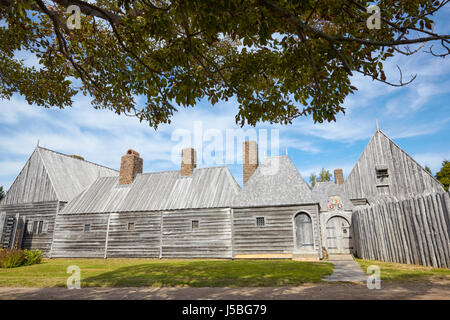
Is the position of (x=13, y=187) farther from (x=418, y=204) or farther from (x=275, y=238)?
(x=418, y=204)

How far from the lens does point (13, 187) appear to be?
23.4 metres

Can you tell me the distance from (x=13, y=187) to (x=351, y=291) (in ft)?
89.4

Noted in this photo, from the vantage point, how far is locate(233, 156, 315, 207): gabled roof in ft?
54.4

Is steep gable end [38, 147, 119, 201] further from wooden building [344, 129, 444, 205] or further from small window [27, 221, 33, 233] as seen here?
wooden building [344, 129, 444, 205]

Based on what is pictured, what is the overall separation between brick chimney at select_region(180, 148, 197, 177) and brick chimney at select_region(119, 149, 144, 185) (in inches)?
170

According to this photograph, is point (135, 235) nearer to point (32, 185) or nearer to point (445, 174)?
point (32, 185)

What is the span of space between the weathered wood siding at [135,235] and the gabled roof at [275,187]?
6050 mm

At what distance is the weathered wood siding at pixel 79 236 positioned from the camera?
1977cm

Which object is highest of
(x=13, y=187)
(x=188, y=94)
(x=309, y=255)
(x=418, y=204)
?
(x=13, y=187)

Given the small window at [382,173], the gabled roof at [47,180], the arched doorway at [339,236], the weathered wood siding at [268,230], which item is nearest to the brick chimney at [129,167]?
the gabled roof at [47,180]

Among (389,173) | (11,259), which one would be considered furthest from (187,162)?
(389,173)

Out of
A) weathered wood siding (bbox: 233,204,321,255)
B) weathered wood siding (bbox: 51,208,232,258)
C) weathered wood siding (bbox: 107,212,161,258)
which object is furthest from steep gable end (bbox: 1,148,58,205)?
weathered wood siding (bbox: 233,204,321,255)

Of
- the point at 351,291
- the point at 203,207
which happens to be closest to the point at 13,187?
the point at 203,207

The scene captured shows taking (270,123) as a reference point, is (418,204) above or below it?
below
